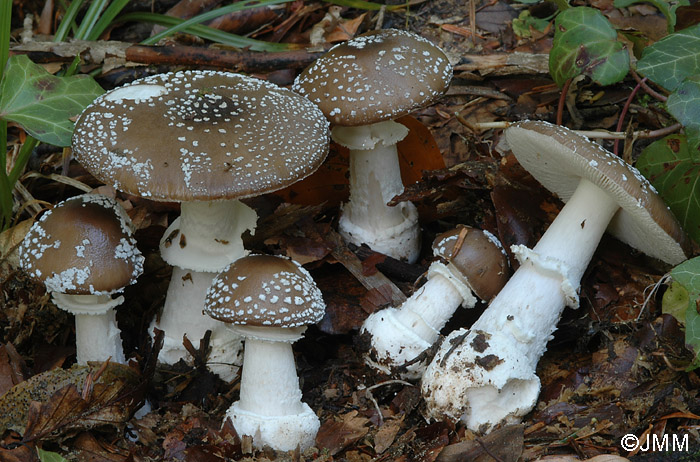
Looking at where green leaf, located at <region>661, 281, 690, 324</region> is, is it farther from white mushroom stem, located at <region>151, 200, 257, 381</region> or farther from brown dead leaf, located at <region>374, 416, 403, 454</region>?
white mushroom stem, located at <region>151, 200, 257, 381</region>

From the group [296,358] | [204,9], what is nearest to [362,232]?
[296,358]

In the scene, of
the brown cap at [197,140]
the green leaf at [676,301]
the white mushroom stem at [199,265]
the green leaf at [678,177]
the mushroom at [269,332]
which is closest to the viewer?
the brown cap at [197,140]

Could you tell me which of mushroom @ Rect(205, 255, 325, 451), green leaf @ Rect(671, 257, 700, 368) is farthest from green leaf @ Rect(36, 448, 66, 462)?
green leaf @ Rect(671, 257, 700, 368)

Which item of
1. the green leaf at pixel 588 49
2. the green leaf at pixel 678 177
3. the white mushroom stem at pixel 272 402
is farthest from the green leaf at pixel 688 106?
the white mushroom stem at pixel 272 402

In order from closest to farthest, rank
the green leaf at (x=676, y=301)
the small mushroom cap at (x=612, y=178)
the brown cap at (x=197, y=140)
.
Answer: the brown cap at (x=197, y=140) < the small mushroom cap at (x=612, y=178) < the green leaf at (x=676, y=301)

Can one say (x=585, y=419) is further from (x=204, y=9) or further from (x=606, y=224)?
(x=204, y=9)

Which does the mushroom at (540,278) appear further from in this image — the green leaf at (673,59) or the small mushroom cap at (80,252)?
the small mushroom cap at (80,252)

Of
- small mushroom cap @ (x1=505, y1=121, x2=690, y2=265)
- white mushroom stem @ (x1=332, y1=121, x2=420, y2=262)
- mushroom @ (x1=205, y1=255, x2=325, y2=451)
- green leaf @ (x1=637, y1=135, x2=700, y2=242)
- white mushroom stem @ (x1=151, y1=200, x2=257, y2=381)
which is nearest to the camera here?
small mushroom cap @ (x1=505, y1=121, x2=690, y2=265)
